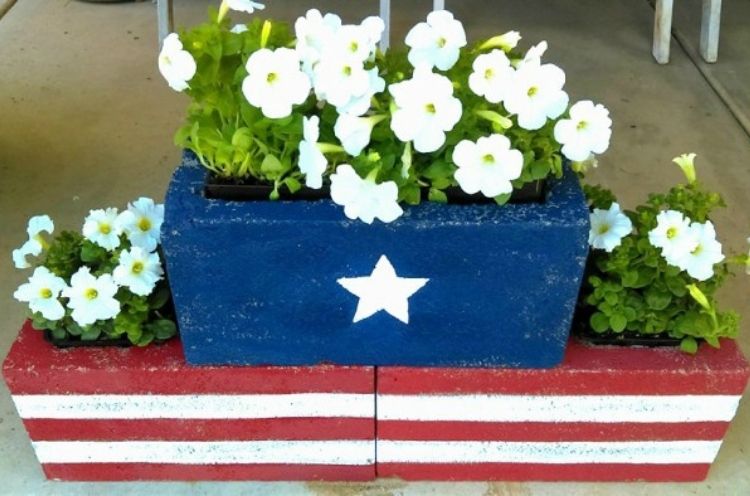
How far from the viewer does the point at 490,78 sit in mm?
1177

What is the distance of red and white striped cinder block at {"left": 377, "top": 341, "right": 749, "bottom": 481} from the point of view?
1.35 metres

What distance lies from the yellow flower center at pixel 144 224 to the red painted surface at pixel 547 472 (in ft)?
1.66

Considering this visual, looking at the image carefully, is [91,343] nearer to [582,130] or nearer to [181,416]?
[181,416]

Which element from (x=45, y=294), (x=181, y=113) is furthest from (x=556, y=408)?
(x=181, y=113)

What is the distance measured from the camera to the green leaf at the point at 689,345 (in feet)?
4.46

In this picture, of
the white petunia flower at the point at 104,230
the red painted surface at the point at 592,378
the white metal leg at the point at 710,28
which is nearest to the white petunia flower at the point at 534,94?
the red painted surface at the point at 592,378

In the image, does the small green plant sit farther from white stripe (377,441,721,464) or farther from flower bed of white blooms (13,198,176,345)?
flower bed of white blooms (13,198,176,345)

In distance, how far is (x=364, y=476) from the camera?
1.47 meters

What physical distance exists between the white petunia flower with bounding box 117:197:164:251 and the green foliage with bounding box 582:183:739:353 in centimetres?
65

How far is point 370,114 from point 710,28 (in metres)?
2.13

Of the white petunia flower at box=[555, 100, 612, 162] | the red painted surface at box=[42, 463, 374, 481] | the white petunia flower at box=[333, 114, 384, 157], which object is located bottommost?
the red painted surface at box=[42, 463, 374, 481]

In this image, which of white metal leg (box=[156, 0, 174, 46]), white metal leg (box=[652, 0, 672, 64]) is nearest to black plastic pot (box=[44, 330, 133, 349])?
white metal leg (box=[156, 0, 174, 46])

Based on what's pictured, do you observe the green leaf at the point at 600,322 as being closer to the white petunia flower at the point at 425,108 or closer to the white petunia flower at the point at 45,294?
the white petunia flower at the point at 425,108

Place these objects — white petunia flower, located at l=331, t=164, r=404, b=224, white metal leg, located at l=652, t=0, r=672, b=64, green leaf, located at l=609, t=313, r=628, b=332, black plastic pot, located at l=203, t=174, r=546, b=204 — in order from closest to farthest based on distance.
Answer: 1. white petunia flower, located at l=331, t=164, r=404, b=224
2. black plastic pot, located at l=203, t=174, r=546, b=204
3. green leaf, located at l=609, t=313, r=628, b=332
4. white metal leg, located at l=652, t=0, r=672, b=64
